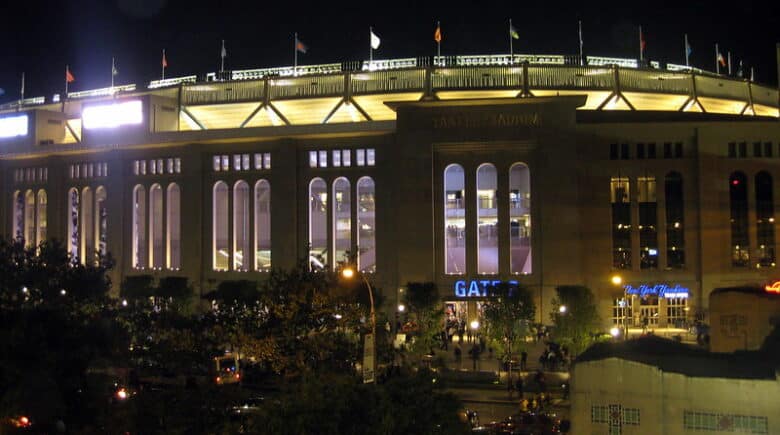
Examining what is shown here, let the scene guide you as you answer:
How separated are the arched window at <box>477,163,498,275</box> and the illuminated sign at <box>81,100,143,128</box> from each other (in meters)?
31.3

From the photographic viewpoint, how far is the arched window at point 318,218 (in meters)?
70.8

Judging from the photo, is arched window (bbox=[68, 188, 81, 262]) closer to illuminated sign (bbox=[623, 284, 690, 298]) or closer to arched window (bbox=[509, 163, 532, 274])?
arched window (bbox=[509, 163, 532, 274])

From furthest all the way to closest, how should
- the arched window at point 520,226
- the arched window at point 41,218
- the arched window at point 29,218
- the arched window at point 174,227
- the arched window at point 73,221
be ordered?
the arched window at point 29,218
the arched window at point 41,218
the arched window at point 73,221
the arched window at point 174,227
the arched window at point 520,226

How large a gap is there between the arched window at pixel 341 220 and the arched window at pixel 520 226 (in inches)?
517

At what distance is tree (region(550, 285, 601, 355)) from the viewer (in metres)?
49.2

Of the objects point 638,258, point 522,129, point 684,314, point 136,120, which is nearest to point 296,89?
point 136,120

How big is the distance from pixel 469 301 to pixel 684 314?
15.9 metres

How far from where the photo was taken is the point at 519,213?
216ft

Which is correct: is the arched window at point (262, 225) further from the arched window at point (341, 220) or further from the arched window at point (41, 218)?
the arched window at point (41, 218)

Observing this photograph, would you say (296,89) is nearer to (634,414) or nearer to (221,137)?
(221,137)

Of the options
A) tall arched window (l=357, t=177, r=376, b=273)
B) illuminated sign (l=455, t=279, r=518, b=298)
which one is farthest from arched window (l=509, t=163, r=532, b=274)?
tall arched window (l=357, t=177, r=376, b=273)

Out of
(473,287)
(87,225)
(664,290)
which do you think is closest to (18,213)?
(87,225)

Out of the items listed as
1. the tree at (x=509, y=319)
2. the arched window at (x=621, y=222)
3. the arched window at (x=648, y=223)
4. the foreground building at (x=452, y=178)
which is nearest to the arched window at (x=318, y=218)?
the foreground building at (x=452, y=178)

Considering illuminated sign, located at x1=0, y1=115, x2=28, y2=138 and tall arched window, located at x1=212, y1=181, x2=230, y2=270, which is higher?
illuminated sign, located at x1=0, y1=115, x2=28, y2=138
